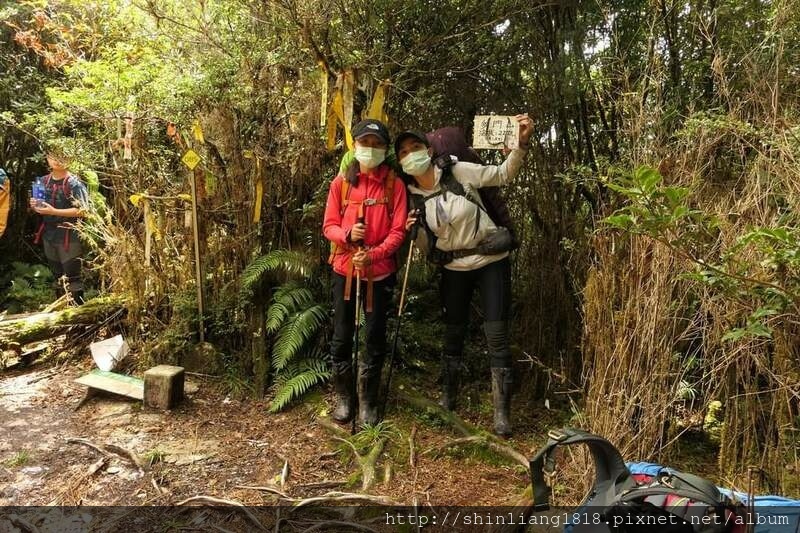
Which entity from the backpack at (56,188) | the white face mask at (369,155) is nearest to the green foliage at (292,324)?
the white face mask at (369,155)

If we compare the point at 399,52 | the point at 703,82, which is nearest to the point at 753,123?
the point at 703,82

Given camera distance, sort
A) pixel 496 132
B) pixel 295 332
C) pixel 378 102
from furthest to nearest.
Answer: pixel 295 332 → pixel 378 102 → pixel 496 132

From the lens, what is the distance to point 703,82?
12.7ft

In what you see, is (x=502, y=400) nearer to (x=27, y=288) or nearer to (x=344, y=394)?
(x=344, y=394)

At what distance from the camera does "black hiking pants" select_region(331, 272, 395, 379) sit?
402cm

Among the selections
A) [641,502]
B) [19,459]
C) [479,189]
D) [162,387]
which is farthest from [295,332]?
[641,502]

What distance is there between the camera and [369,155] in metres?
3.78

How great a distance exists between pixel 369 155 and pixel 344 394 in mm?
1869

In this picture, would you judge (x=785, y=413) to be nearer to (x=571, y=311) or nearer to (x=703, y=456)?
(x=703, y=456)

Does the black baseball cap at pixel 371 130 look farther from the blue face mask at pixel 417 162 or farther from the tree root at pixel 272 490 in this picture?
the tree root at pixel 272 490

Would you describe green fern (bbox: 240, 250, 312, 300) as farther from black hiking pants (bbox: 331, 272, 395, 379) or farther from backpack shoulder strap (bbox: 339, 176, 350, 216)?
backpack shoulder strap (bbox: 339, 176, 350, 216)

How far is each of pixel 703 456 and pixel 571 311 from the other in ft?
5.02

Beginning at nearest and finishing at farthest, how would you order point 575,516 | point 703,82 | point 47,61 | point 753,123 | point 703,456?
point 575,516 → point 753,123 → point 703,456 → point 703,82 → point 47,61

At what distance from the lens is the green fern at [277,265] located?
4.67 m
